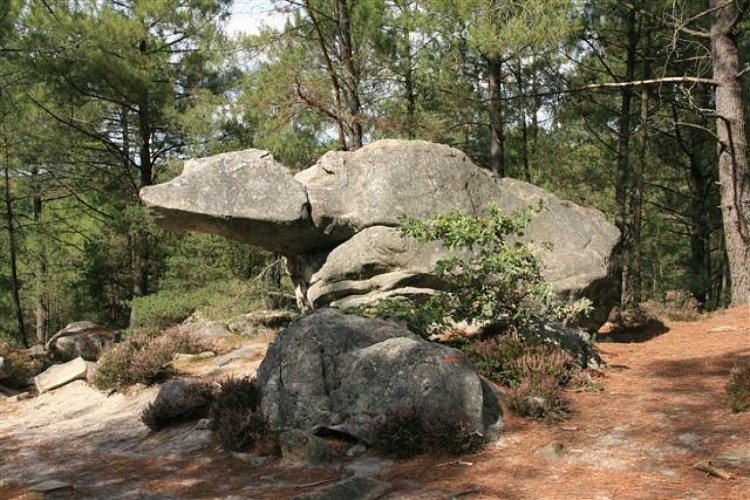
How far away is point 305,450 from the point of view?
6562mm

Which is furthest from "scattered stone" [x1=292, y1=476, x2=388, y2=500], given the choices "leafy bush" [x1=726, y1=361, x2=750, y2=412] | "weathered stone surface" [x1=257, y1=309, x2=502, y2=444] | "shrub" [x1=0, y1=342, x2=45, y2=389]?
"shrub" [x1=0, y1=342, x2=45, y2=389]

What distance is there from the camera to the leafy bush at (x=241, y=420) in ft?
23.4

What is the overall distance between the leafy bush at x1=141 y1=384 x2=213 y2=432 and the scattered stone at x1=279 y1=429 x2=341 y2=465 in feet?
7.88

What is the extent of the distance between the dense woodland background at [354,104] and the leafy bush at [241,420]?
7655 mm

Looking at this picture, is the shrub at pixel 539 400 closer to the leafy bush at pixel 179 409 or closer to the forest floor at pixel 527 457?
the forest floor at pixel 527 457

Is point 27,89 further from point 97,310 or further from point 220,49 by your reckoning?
point 97,310

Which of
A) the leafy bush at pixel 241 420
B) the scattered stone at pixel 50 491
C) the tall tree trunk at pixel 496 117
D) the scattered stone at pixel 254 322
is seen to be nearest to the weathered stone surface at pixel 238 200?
the scattered stone at pixel 254 322

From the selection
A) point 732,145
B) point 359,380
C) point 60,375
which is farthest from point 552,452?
point 60,375

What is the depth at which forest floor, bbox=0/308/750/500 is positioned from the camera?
529cm

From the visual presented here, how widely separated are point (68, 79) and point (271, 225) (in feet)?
37.5

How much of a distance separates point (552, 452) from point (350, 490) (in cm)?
205

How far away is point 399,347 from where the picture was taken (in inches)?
286

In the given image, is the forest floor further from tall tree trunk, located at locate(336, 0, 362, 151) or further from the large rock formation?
tall tree trunk, located at locate(336, 0, 362, 151)

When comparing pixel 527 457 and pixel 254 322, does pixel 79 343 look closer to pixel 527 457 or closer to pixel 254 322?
pixel 254 322
